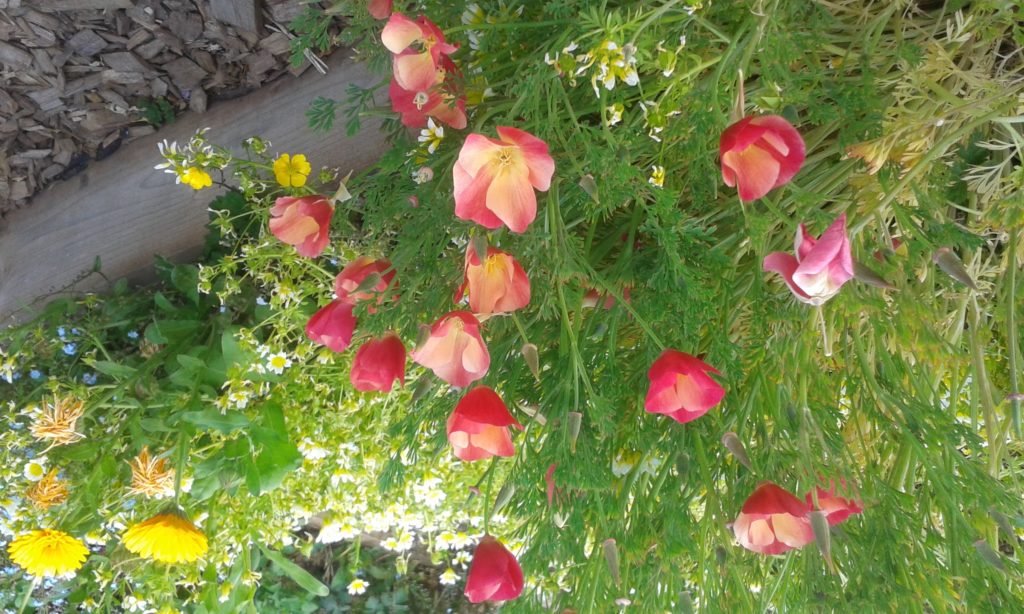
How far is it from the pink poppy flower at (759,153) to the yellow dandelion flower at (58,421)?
31.5 inches

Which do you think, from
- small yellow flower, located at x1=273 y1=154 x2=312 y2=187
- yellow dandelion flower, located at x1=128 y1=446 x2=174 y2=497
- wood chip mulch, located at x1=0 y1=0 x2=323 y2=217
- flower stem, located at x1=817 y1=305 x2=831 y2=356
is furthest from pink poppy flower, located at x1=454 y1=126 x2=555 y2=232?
wood chip mulch, located at x1=0 y1=0 x2=323 y2=217

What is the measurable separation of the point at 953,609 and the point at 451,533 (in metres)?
0.77

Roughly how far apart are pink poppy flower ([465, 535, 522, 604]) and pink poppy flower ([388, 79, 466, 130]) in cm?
37

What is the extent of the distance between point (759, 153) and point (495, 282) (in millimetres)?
200

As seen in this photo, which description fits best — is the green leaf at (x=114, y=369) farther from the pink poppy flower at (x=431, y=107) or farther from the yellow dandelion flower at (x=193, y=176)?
the pink poppy flower at (x=431, y=107)

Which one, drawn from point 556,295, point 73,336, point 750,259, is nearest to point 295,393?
point 73,336

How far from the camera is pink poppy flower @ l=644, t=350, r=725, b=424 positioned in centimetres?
56

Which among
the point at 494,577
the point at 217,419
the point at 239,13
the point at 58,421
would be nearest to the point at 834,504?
the point at 494,577

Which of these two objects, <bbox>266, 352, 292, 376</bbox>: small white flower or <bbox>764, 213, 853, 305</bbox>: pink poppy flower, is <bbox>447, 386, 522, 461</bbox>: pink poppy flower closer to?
<bbox>764, 213, 853, 305</bbox>: pink poppy flower

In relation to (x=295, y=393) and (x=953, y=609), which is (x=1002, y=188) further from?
(x=295, y=393)

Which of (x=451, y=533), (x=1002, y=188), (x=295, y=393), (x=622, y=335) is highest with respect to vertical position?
(x=1002, y=188)

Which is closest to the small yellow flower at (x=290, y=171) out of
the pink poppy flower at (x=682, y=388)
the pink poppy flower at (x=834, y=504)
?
the pink poppy flower at (x=682, y=388)

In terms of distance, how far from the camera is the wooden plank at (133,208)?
126cm

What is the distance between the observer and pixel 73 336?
3.65ft
